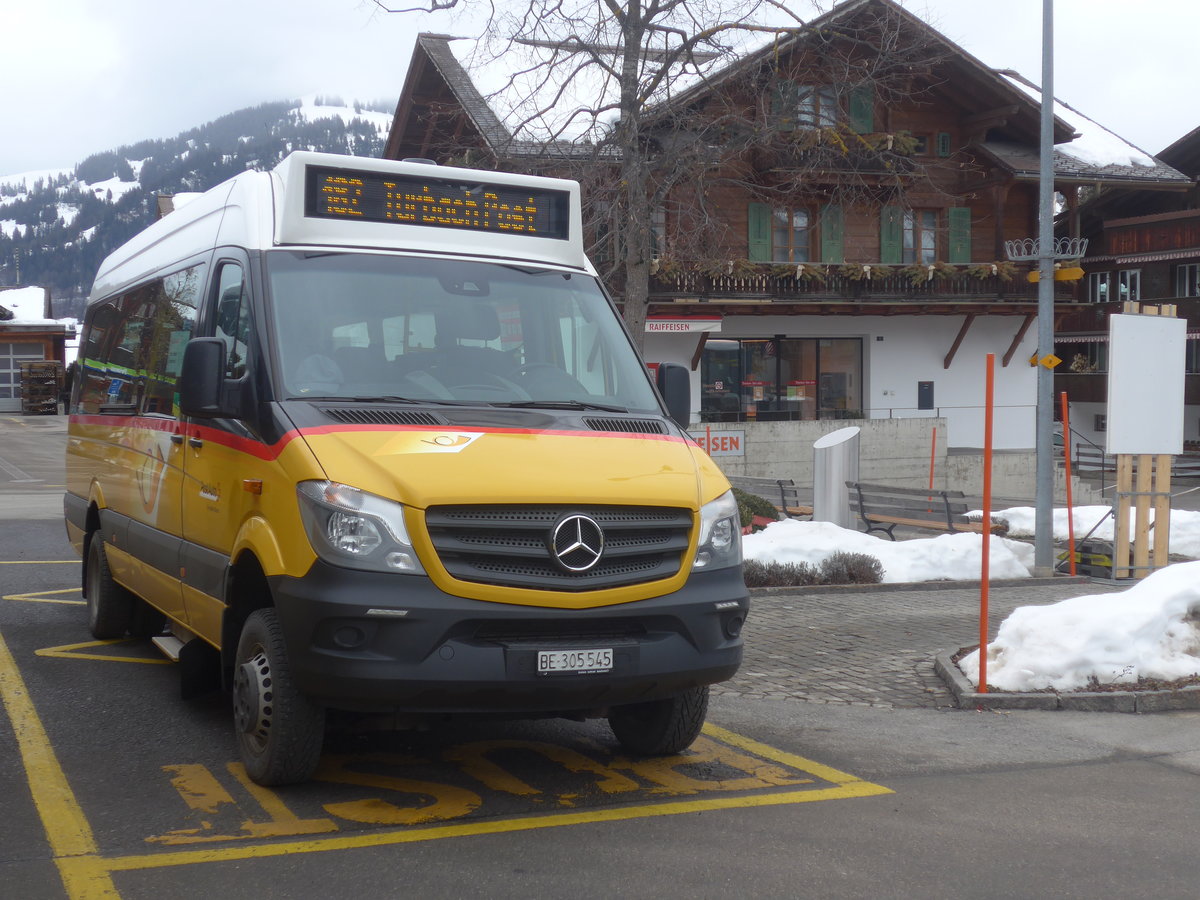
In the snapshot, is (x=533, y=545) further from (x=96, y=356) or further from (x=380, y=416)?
(x=96, y=356)

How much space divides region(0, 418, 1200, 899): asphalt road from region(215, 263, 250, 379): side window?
72.3 inches

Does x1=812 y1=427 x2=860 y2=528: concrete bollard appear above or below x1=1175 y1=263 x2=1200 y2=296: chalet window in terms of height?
below

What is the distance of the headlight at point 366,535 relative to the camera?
201 inches

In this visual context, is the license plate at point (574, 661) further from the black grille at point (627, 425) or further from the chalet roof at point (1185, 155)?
the chalet roof at point (1185, 155)

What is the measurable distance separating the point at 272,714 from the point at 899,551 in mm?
9435

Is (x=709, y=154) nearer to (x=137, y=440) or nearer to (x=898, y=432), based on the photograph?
(x=137, y=440)

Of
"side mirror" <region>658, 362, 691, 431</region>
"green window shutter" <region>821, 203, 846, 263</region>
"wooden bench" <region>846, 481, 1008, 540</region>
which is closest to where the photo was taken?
"side mirror" <region>658, 362, 691, 431</region>

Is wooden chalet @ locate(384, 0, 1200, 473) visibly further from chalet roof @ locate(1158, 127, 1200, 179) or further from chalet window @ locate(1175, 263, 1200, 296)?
chalet window @ locate(1175, 263, 1200, 296)

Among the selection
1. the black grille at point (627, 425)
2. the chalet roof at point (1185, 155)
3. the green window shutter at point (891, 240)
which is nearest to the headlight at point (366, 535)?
the black grille at point (627, 425)

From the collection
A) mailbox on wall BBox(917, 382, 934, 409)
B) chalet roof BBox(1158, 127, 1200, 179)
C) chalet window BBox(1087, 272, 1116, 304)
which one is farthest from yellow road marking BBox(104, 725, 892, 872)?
chalet window BBox(1087, 272, 1116, 304)

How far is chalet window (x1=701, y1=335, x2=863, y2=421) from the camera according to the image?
3447 centimetres

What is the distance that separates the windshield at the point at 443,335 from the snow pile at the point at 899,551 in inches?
266

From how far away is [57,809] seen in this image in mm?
5496

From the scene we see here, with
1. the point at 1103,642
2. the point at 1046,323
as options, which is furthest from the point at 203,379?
the point at 1046,323
